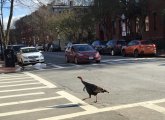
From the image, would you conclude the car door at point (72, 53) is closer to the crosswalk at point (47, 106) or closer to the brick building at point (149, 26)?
the brick building at point (149, 26)

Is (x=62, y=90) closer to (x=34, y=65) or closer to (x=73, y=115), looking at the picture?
(x=73, y=115)

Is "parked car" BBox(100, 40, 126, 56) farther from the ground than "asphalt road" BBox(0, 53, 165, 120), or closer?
farther from the ground

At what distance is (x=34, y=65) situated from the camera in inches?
1302

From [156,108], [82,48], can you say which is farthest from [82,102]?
[82,48]

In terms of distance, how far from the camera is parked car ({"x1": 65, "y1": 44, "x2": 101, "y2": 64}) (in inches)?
1227

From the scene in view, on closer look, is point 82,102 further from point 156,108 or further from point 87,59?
point 87,59

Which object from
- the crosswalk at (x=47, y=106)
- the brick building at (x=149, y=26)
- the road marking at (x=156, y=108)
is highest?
the brick building at (x=149, y=26)

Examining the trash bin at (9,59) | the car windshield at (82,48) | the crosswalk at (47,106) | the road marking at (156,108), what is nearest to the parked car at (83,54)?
the car windshield at (82,48)

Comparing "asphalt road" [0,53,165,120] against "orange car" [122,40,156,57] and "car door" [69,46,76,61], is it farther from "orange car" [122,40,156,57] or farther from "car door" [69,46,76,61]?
"orange car" [122,40,156,57]

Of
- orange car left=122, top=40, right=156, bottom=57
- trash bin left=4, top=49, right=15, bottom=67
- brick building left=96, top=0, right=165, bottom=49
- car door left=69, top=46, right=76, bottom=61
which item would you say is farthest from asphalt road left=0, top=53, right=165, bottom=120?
brick building left=96, top=0, right=165, bottom=49

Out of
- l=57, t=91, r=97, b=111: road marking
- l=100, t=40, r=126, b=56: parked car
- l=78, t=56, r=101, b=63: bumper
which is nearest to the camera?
l=57, t=91, r=97, b=111: road marking

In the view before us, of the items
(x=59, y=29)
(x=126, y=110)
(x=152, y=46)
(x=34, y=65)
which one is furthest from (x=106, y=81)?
(x=59, y=29)

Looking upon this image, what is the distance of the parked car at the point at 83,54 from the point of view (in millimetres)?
31156

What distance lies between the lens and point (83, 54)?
1238 inches
